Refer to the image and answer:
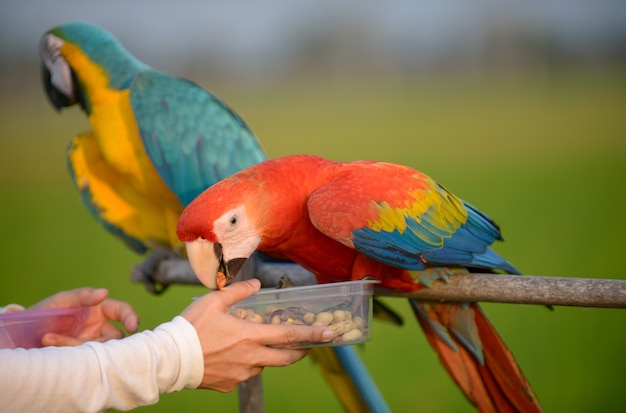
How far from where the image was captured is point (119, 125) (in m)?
1.41

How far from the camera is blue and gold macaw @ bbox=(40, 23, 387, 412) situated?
4.33ft

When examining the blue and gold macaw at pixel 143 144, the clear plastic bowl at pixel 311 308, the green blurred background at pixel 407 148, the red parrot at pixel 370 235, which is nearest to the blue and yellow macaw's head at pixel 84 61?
the blue and gold macaw at pixel 143 144

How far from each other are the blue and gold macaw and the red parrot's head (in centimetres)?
37

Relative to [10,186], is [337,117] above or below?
above

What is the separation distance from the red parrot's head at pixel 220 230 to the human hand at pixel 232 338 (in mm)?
73

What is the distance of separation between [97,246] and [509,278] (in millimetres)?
1523

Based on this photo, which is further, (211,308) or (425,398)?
(425,398)

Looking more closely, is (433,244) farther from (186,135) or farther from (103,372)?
(186,135)

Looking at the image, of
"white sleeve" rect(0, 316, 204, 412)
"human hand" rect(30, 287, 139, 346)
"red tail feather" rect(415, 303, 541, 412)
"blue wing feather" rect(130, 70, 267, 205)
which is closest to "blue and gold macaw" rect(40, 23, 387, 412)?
"blue wing feather" rect(130, 70, 267, 205)

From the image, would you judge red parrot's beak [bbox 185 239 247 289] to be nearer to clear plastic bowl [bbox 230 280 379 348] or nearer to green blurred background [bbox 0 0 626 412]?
clear plastic bowl [bbox 230 280 379 348]

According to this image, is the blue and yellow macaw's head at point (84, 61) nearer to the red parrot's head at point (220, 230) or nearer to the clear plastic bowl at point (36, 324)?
the clear plastic bowl at point (36, 324)

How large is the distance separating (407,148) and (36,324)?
3.49 ft

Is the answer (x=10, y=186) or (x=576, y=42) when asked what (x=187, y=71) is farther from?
(x=576, y=42)

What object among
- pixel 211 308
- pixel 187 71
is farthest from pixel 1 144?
pixel 211 308
